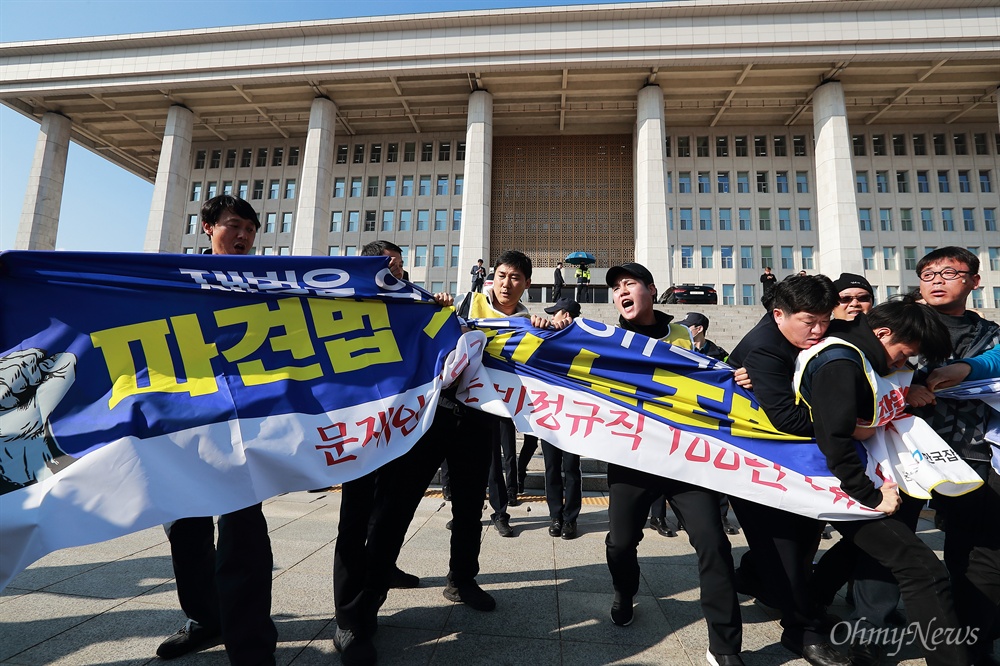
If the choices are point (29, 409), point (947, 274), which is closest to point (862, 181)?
point (947, 274)

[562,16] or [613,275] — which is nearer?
[613,275]

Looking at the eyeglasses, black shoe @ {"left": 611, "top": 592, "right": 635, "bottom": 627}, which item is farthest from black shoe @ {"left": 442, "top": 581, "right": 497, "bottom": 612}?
the eyeglasses

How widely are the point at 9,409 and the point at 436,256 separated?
117 ft

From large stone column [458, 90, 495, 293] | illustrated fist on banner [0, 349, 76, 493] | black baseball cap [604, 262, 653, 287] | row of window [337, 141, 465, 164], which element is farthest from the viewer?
row of window [337, 141, 465, 164]

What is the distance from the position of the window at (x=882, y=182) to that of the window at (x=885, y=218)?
144cm

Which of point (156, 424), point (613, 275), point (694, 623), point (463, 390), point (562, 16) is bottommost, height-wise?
point (694, 623)

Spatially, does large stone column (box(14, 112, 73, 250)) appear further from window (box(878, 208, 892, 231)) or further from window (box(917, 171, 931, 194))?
window (box(917, 171, 931, 194))

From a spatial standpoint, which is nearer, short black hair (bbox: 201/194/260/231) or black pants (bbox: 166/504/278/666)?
black pants (bbox: 166/504/278/666)

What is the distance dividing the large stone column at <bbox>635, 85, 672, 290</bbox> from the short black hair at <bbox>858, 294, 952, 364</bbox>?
79.7ft

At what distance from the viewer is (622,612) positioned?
2799mm

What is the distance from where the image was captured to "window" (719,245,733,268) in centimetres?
3478

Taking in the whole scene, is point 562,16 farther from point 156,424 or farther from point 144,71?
point 156,424

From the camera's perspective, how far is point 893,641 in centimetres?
259

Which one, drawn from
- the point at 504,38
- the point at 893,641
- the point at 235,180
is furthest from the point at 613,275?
the point at 235,180
